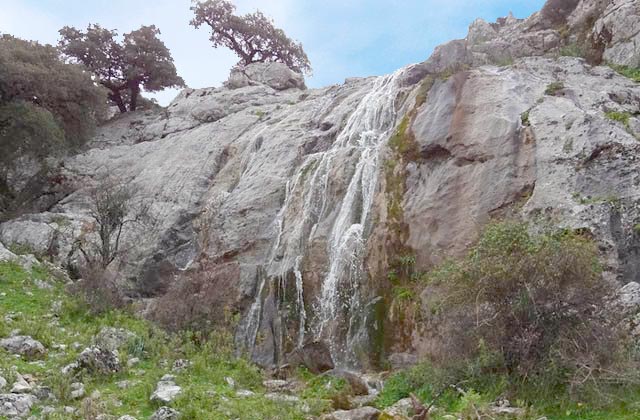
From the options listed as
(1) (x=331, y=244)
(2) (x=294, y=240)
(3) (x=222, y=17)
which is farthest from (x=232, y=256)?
(3) (x=222, y=17)

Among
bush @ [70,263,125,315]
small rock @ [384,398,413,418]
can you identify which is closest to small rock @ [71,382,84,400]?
small rock @ [384,398,413,418]

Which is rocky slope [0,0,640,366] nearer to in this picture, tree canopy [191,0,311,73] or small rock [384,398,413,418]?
small rock [384,398,413,418]

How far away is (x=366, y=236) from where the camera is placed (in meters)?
15.8

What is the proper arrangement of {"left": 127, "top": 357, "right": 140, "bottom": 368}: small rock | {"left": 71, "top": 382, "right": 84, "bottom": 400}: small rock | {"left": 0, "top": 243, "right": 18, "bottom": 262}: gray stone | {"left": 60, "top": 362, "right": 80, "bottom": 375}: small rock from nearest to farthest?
{"left": 71, "top": 382, "right": 84, "bottom": 400}: small rock < {"left": 60, "top": 362, "right": 80, "bottom": 375}: small rock < {"left": 127, "top": 357, "right": 140, "bottom": 368}: small rock < {"left": 0, "top": 243, "right": 18, "bottom": 262}: gray stone

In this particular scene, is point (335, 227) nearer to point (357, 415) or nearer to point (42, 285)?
point (42, 285)

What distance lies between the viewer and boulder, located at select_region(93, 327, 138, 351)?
12.5m

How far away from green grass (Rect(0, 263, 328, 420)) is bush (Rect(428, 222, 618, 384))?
2.61m

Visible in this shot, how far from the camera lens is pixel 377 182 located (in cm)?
1689

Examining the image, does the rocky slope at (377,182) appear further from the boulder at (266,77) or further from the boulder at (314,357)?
the boulder at (266,77)

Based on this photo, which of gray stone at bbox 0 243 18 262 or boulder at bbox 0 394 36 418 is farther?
gray stone at bbox 0 243 18 262

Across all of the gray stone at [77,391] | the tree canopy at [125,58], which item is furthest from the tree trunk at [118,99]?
the gray stone at [77,391]

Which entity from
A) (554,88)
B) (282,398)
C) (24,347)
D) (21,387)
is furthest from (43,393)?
(554,88)

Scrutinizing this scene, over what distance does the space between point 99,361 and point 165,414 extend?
2.70m

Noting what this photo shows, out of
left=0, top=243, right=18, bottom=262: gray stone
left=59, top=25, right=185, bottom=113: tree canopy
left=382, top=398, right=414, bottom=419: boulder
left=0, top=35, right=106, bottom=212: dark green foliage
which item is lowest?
left=382, top=398, right=414, bottom=419: boulder
